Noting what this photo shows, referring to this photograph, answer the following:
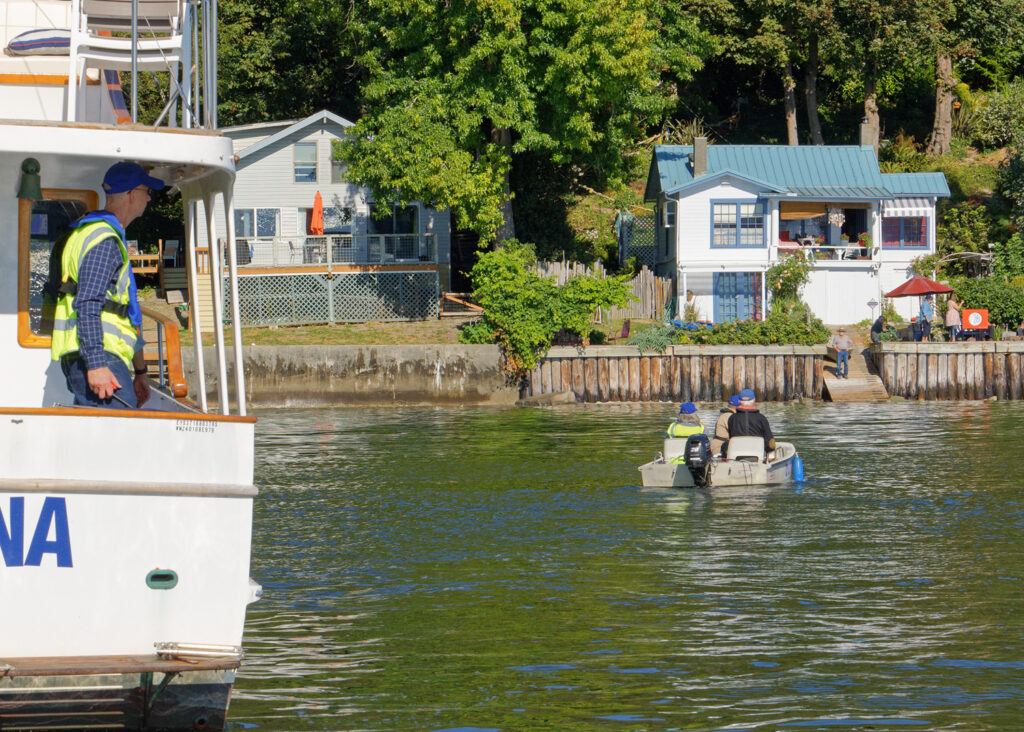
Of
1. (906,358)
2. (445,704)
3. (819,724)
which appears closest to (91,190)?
(445,704)

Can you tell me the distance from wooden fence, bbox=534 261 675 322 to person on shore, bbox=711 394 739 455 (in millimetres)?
21529

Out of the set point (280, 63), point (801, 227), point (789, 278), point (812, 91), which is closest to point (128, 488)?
point (789, 278)

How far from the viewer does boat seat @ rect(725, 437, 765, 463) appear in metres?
22.4

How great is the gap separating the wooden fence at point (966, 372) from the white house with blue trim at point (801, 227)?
7654 mm

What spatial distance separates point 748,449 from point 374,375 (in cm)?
1807

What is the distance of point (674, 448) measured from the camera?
22609 mm

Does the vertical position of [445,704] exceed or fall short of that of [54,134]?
it falls short

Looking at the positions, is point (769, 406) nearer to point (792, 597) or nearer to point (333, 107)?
point (792, 597)

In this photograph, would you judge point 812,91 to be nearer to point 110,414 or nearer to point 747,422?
point 747,422

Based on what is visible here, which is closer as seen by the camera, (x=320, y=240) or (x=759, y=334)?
(x=759, y=334)

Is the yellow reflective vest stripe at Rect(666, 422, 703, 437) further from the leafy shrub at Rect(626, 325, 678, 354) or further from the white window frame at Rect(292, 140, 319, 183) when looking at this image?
the white window frame at Rect(292, 140, 319, 183)

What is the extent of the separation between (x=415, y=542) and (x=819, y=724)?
27.8ft

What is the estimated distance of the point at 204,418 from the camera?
8.32m

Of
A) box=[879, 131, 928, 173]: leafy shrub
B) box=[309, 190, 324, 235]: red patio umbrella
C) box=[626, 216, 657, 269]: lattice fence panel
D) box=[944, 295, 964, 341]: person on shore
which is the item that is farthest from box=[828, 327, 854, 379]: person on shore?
box=[879, 131, 928, 173]: leafy shrub
